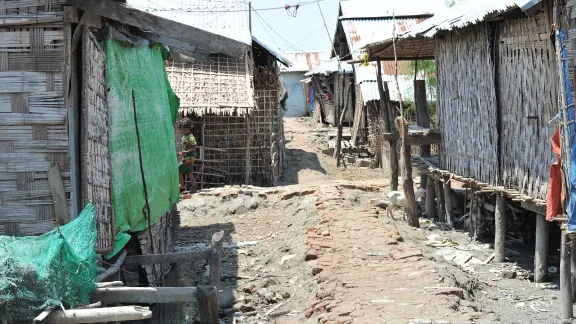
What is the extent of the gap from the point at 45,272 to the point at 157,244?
4.09 meters

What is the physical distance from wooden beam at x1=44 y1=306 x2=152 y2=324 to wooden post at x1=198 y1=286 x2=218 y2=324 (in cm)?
90

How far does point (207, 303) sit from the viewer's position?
5.87 m

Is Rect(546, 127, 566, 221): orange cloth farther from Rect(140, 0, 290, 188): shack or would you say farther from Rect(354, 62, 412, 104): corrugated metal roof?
Rect(354, 62, 412, 104): corrugated metal roof

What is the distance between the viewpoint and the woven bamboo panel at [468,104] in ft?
36.6

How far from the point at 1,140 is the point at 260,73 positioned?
1428 cm

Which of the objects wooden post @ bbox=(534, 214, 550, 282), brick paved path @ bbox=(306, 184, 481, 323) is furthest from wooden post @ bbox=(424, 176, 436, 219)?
wooden post @ bbox=(534, 214, 550, 282)

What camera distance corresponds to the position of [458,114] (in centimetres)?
1293

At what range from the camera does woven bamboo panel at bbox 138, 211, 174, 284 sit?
840 cm

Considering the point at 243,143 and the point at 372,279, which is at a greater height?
the point at 243,143

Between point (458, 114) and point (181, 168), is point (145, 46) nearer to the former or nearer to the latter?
point (458, 114)

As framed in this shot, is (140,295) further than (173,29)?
No

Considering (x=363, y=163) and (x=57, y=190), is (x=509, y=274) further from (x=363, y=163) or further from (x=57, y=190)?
(x=363, y=163)

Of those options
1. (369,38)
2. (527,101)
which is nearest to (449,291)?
(527,101)

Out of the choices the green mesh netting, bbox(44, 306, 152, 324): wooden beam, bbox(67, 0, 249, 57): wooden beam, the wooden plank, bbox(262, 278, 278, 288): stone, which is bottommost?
bbox(262, 278, 278, 288): stone
